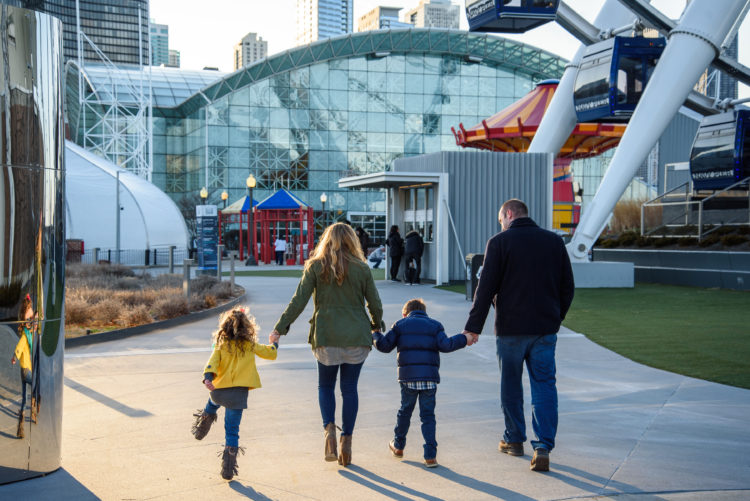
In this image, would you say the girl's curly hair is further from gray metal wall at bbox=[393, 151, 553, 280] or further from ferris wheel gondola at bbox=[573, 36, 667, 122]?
ferris wheel gondola at bbox=[573, 36, 667, 122]

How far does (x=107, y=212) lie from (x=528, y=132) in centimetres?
2134

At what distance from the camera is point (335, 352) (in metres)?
5.62

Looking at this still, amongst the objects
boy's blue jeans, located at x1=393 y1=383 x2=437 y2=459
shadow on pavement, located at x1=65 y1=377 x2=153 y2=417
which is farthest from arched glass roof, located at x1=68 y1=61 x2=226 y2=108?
boy's blue jeans, located at x1=393 y1=383 x2=437 y2=459

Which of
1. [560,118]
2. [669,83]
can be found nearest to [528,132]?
[560,118]

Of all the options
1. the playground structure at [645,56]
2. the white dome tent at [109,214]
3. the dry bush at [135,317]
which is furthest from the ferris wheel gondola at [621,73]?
the white dome tent at [109,214]

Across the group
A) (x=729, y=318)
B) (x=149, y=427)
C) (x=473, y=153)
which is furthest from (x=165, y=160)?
(x=149, y=427)

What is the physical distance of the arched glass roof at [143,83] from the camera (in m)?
64.2

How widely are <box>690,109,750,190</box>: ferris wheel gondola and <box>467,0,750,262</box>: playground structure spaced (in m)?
0.24

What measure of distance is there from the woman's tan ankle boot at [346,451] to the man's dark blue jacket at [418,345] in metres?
0.56

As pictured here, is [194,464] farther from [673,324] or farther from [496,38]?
[496,38]

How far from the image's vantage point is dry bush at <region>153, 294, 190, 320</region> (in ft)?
46.9

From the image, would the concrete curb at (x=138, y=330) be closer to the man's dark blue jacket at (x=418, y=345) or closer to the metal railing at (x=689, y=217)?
the man's dark blue jacket at (x=418, y=345)

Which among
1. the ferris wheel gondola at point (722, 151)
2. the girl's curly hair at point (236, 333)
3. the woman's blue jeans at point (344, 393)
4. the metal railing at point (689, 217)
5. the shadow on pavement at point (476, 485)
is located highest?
the ferris wheel gondola at point (722, 151)

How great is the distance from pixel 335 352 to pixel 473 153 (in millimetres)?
18398
